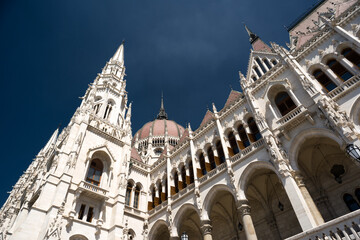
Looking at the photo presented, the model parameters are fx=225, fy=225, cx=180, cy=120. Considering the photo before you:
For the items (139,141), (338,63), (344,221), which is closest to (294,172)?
(344,221)

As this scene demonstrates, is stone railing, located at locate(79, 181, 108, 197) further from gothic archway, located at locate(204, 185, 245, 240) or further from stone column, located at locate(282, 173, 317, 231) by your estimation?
stone column, located at locate(282, 173, 317, 231)

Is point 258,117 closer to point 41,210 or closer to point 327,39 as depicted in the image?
point 327,39

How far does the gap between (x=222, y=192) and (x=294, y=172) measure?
5862 millimetres

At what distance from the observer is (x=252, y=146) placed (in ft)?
52.2

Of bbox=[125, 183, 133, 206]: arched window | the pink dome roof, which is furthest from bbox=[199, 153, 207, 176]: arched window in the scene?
the pink dome roof

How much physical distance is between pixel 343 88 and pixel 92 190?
61.3 feet

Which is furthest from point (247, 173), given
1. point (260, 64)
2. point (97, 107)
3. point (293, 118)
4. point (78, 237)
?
point (97, 107)

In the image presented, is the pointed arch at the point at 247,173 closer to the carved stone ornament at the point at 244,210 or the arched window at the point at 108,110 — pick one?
the carved stone ornament at the point at 244,210

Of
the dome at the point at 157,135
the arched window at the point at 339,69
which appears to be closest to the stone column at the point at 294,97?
the arched window at the point at 339,69

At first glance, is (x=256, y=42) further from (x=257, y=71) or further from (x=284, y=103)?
(x=284, y=103)

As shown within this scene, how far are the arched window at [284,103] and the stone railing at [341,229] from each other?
377 inches

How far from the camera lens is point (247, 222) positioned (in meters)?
13.6

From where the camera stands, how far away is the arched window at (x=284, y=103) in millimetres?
15949

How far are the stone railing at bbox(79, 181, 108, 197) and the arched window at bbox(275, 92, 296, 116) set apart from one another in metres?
15.2
